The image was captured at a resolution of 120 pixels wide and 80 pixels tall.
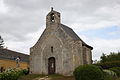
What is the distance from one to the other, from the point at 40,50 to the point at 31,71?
129 inches

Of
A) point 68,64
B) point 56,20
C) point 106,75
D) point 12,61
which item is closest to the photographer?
point 106,75

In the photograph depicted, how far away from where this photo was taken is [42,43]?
114 feet

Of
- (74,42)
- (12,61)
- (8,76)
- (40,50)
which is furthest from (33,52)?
(12,61)

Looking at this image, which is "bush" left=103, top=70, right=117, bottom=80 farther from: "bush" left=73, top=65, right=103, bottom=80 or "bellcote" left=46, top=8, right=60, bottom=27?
"bellcote" left=46, top=8, right=60, bottom=27

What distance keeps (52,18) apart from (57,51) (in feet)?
16.7

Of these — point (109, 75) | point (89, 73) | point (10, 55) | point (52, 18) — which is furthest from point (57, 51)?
point (10, 55)

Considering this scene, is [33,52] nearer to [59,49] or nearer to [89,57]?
[59,49]

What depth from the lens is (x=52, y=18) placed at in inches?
1375

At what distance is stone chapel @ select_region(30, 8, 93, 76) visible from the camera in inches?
1252

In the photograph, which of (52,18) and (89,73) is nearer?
(89,73)

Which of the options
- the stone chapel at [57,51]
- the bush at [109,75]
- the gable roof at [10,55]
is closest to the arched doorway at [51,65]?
the stone chapel at [57,51]

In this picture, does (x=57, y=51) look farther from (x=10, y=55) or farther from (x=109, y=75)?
(x=10, y=55)

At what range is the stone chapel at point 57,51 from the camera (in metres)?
31.8

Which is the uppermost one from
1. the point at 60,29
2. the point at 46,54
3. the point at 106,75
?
the point at 60,29
